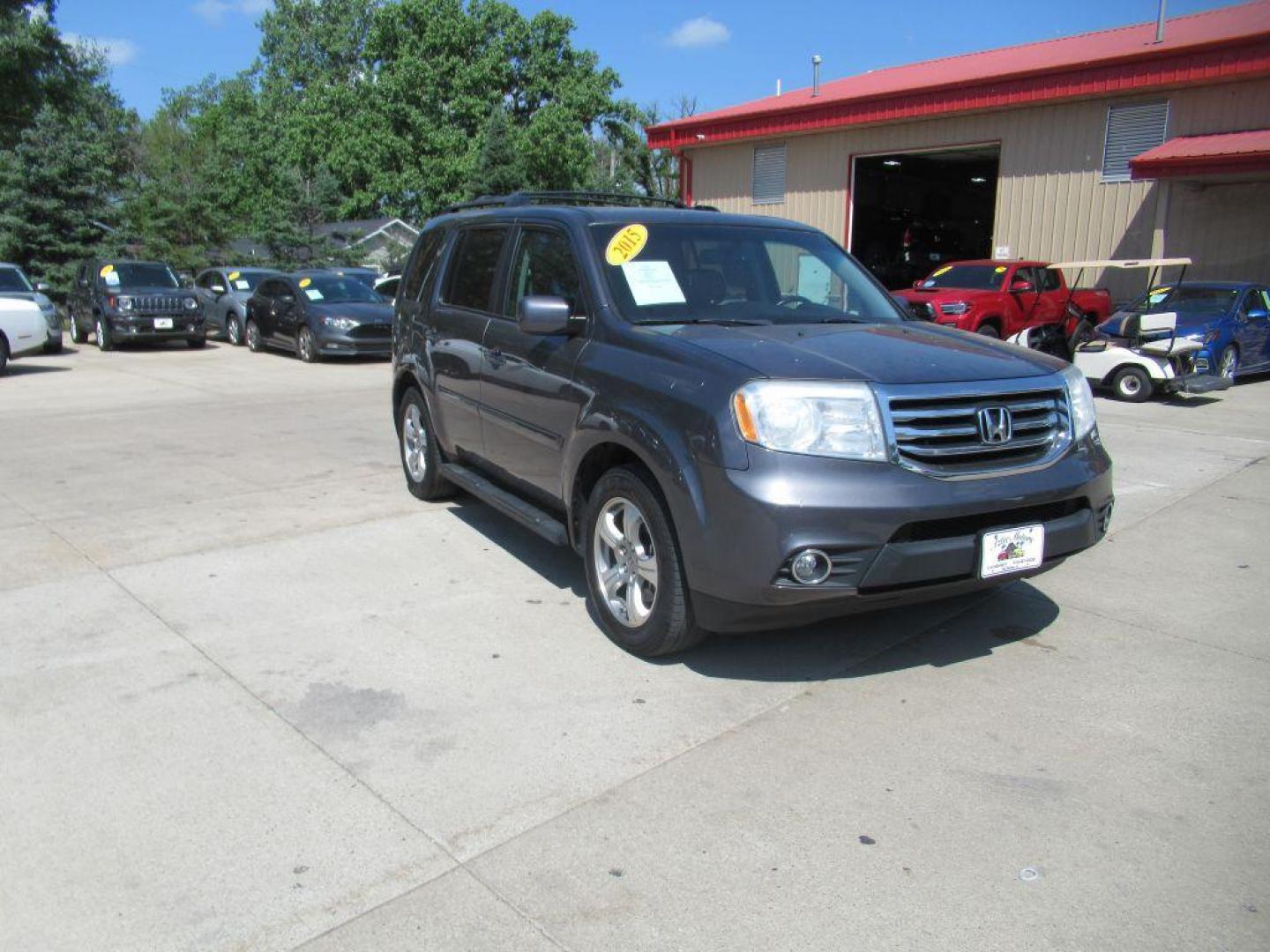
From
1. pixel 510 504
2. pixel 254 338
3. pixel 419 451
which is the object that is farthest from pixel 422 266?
pixel 254 338

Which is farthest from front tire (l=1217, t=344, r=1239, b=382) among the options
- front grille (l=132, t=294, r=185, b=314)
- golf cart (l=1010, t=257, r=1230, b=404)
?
front grille (l=132, t=294, r=185, b=314)

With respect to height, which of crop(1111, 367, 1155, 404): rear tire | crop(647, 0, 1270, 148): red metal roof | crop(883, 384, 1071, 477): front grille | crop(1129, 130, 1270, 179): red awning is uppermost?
crop(647, 0, 1270, 148): red metal roof

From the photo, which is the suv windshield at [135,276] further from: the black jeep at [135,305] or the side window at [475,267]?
the side window at [475,267]

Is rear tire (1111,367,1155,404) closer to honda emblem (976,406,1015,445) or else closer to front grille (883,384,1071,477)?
front grille (883,384,1071,477)

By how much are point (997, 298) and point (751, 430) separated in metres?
14.1

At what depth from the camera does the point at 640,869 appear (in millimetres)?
2893

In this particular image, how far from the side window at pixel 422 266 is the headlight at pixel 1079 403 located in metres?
3.93

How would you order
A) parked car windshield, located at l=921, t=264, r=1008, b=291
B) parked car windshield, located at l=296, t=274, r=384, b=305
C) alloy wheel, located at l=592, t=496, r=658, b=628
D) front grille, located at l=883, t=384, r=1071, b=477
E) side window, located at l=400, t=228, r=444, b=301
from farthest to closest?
parked car windshield, located at l=296, t=274, r=384, b=305
parked car windshield, located at l=921, t=264, r=1008, b=291
side window, located at l=400, t=228, r=444, b=301
alloy wheel, located at l=592, t=496, r=658, b=628
front grille, located at l=883, t=384, r=1071, b=477

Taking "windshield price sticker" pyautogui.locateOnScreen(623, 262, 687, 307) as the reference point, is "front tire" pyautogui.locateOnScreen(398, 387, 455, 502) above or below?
below

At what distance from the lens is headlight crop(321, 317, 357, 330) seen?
1634cm

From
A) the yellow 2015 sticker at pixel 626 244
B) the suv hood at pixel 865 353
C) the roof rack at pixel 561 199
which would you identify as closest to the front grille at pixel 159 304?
the roof rack at pixel 561 199

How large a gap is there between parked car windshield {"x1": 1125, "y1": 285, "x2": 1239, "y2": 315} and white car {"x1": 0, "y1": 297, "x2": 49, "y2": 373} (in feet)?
50.4

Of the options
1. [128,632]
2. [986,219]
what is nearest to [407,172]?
[986,219]

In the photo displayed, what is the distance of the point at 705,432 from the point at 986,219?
104 feet
